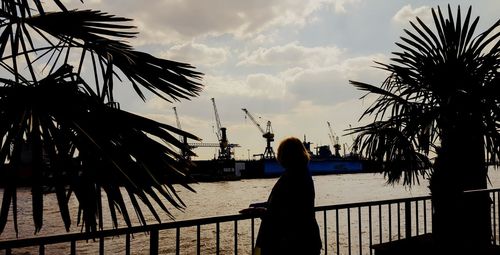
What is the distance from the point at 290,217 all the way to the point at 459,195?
3.64 m

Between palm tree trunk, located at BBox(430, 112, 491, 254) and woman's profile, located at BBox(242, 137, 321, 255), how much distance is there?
3371 millimetres

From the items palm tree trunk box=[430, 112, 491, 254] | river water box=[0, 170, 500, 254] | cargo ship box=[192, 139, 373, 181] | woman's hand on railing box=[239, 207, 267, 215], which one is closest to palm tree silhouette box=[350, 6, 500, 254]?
palm tree trunk box=[430, 112, 491, 254]

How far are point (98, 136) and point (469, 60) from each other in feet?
18.3

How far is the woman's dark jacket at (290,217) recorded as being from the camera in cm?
320

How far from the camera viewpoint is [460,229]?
5.99 metres

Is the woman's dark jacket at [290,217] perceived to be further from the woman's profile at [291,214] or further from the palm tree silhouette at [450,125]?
the palm tree silhouette at [450,125]

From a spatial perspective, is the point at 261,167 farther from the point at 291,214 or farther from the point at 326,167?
the point at 291,214

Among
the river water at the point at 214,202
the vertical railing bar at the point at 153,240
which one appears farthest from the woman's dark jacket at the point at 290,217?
the river water at the point at 214,202

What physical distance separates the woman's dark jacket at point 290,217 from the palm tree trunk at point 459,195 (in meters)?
3.38

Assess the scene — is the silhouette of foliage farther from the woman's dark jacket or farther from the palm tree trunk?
the woman's dark jacket

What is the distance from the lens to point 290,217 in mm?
3205

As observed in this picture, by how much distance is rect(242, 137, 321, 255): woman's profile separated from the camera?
10.5 ft

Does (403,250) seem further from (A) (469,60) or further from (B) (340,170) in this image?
(B) (340,170)

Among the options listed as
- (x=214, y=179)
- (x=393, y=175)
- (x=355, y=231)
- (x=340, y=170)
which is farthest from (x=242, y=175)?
(x=393, y=175)
